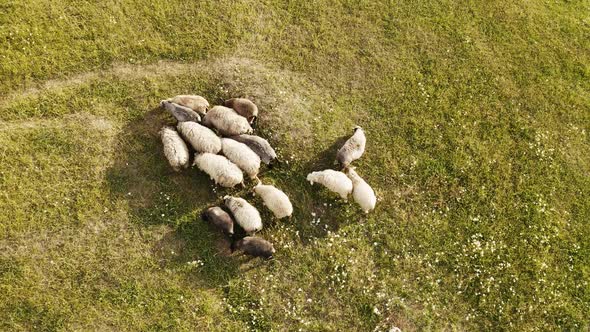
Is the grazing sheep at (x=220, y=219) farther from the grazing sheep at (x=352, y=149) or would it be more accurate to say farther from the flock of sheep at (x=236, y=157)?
the grazing sheep at (x=352, y=149)

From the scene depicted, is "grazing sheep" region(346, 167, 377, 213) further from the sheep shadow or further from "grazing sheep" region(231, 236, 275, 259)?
the sheep shadow

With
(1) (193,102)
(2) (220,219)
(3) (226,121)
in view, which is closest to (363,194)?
(2) (220,219)

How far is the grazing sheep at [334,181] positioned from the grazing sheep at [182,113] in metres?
3.74

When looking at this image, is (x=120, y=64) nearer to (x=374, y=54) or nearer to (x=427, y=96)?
(x=374, y=54)

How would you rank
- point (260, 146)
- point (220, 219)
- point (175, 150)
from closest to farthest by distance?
1. point (220, 219)
2. point (175, 150)
3. point (260, 146)

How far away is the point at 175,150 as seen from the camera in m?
12.6

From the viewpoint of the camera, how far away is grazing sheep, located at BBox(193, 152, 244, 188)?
12469 millimetres

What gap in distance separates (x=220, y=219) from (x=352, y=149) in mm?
4311

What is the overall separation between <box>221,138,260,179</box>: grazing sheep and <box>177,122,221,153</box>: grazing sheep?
25 centimetres

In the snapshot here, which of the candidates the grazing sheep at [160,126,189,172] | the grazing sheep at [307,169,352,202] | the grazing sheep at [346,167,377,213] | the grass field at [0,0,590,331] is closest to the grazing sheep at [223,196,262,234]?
the grass field at [0,0,590,331]

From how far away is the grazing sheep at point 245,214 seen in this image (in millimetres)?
12125

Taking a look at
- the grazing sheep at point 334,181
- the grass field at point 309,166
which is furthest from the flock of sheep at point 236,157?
the grass field at point 309,166

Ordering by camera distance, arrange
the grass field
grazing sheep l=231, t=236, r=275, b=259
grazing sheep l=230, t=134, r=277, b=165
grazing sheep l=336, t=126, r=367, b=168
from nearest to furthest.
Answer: the grass field → grazing sheep l=231, t=236, r=275, b=259 → grazing sheep l=230, t=134, r=277, b=165 → grazing sheep l=336, t=126, r=367, b=168

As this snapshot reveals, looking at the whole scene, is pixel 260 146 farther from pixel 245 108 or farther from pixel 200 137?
pixel 200 137
